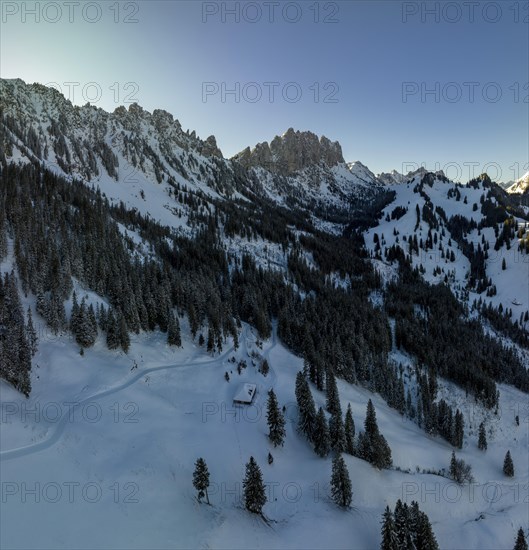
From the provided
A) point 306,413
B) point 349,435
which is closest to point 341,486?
point 349,435

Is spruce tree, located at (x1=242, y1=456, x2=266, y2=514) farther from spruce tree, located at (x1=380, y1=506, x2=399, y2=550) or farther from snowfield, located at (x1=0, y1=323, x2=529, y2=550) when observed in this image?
spruce tree, located at (x1=380, y1=506, x2=399, y2=550)

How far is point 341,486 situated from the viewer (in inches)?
1895

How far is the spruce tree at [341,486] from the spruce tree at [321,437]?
8.25 m

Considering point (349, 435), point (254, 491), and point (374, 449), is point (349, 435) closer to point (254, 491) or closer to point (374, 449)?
point (374, 449)

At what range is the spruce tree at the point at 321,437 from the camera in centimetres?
5722

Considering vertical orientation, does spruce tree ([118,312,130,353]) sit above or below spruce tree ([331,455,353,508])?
above

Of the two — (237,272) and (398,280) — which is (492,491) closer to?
(237,272)

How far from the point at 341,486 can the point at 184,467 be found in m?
22.8

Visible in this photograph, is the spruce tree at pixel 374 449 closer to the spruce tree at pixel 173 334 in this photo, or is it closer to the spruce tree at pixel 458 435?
the spruce tree at pixel 458 435

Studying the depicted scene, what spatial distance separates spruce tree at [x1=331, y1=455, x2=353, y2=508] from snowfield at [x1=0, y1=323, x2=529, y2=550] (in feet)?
5.18

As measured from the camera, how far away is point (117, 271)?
9231 cm

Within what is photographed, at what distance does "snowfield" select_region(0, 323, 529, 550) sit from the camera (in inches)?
1435

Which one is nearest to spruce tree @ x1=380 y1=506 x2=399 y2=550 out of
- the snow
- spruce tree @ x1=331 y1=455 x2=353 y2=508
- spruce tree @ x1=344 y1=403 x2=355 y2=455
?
spruce tree @ x1=331 y1=455 x2=353 y2=508

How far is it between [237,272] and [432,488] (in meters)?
100
